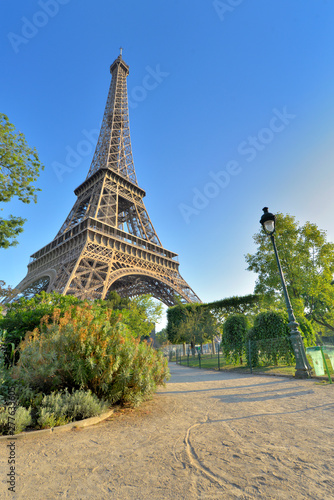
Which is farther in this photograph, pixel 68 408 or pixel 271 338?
pixel 271 338

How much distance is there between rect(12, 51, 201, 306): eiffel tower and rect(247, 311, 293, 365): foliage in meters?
14.6

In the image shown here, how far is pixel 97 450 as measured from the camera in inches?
119

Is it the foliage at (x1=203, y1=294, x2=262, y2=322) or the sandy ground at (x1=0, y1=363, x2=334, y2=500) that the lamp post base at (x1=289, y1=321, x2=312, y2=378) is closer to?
the sandy ground at (x1=0, y1=363, x2=334, y2=500)

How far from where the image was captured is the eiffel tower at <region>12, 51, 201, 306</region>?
26656 mm

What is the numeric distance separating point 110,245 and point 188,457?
93.8 ft

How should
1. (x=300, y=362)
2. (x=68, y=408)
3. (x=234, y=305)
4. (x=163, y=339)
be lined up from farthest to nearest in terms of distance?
1. (x=163, y=339)
2. (x=234, y=305)
3. (x=300, y=362)
4. (x=68, y=408)

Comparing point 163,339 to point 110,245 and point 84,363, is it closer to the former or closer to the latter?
point 110,245

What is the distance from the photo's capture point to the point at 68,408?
4.12 meters

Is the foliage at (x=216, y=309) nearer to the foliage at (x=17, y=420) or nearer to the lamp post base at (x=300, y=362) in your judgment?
the lamp post base at (x=300, y=362)

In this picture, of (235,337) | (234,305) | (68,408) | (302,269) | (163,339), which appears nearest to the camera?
(68,408)

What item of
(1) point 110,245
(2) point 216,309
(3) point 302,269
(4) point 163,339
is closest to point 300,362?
(3) point 302,269

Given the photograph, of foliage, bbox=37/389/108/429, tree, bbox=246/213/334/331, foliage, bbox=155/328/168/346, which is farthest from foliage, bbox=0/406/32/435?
foliage, bbox=155/328/168/346

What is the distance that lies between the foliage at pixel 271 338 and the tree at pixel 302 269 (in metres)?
5.51

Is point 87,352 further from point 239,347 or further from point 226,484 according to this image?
point 239,347
